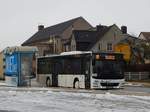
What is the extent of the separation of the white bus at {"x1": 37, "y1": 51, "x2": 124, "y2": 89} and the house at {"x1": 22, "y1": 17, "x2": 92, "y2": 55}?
70498mm

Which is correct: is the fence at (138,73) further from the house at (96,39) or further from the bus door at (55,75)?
the bus door at (55,75)

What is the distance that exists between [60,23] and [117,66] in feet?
310

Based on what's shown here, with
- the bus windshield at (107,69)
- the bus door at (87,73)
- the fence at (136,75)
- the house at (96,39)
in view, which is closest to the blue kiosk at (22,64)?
the bus door at (87,73)

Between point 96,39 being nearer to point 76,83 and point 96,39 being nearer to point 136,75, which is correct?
point 136,75

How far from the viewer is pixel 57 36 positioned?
11906cm

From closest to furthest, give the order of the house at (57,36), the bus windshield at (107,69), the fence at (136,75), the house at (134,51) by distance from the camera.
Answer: the bus windshield at (107,69) < the fence at (136,75) < the house at (134,51) < the house at (57,36)

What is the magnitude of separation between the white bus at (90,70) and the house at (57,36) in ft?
231

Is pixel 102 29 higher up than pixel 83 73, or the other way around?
pixel 102 29

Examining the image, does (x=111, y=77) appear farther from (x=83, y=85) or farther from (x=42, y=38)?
(x=42, y=38)

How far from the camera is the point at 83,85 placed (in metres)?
38.0

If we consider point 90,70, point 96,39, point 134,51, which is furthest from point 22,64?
point 96,39

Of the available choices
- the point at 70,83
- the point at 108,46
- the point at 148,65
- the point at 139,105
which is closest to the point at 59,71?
the point at 70,83

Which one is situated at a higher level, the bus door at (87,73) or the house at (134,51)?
the house at (134,51)

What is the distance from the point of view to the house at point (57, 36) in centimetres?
11586
